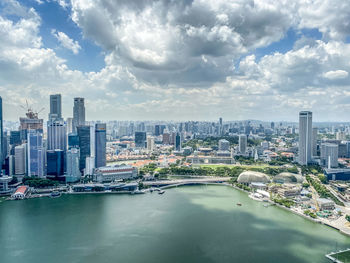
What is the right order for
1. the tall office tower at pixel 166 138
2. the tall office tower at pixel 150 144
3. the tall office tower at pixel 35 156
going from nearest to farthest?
the tall office tower at pixel 35 156 < the tall office tower at pixel 150 144 < the tall office tower at pixel 166 138

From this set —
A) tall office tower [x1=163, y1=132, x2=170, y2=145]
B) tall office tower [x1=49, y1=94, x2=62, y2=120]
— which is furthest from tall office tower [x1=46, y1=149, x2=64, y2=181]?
tall office tower [x1=163, y1=132, x2=170, y2=145]

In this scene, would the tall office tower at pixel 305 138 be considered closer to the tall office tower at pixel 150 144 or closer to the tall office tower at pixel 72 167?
the tall office tower at pixel 150 144

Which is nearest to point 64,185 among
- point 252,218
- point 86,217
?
point 86,217

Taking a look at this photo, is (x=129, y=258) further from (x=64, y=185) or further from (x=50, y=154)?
(x=50, y=154)

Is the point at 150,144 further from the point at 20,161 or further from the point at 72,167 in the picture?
the point at 20,161

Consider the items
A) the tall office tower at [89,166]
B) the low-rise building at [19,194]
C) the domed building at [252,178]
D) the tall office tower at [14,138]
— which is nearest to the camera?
the low-rise building at [19,194]

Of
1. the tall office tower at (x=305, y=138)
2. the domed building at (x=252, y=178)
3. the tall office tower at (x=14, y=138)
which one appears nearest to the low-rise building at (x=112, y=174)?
the domed building at (x=252, y=178)

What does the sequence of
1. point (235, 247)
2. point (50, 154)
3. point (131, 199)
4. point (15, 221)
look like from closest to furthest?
point (235, 247) → point (15, 221) → point (131, 199) → point (50, 154)
